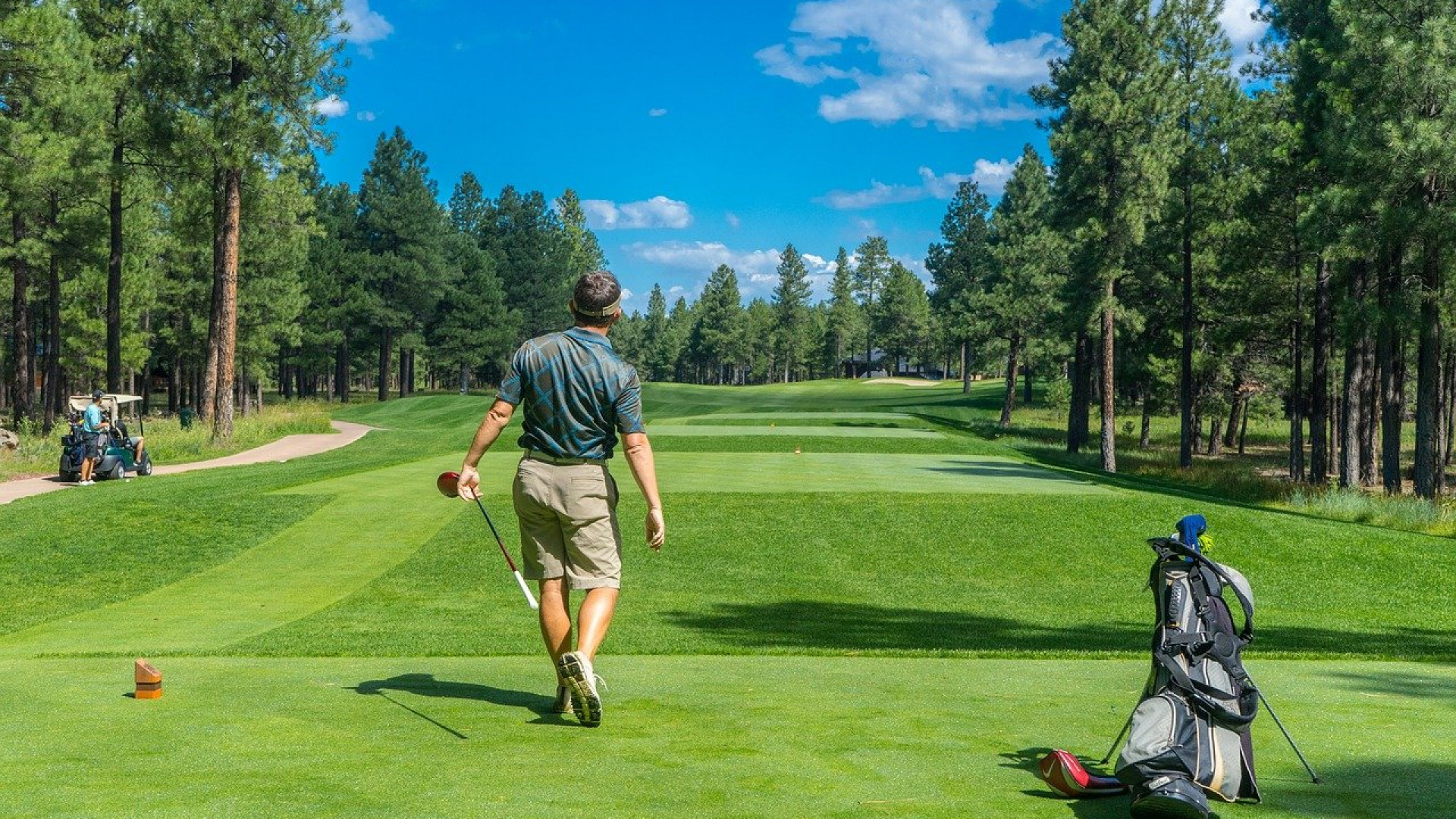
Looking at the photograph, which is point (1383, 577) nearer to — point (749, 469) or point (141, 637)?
point (749, 469)

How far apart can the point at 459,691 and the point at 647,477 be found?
76.1 inches

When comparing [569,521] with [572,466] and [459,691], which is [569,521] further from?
[459,691]

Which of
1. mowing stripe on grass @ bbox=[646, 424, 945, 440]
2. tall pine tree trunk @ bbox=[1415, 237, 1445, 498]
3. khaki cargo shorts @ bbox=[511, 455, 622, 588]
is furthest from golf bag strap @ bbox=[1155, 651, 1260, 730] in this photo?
mowing stripe on grass @ bbox=[646, 424, 945, 440]

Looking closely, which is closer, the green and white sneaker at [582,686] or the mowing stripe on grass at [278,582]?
the green and white sneaker at [582,686]

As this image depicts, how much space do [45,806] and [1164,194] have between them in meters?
38.1

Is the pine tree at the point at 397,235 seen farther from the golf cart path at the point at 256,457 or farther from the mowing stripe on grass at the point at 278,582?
the mowing stripe on grass at the point at 278,582

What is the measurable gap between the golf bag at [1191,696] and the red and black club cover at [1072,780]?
0.13 m

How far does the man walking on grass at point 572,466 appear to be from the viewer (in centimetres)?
611

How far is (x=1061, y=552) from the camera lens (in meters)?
18.2

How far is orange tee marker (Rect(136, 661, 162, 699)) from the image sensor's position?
613cm

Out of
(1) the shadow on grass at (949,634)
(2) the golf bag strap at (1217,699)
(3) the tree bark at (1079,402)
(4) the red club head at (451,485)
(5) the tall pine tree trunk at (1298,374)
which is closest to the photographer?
(2) the golf bag strap at (1217,699)

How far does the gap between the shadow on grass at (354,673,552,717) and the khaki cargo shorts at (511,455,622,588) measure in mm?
779

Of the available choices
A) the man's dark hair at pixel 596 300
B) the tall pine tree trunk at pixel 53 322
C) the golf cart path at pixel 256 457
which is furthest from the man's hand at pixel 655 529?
the tall pine tree trunk at pixel 53 322

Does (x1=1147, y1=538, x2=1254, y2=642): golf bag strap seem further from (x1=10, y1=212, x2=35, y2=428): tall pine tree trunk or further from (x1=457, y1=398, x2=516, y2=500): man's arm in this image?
(x1=10, y1=212, x2=35, y2=428): tall pine tree trunk
